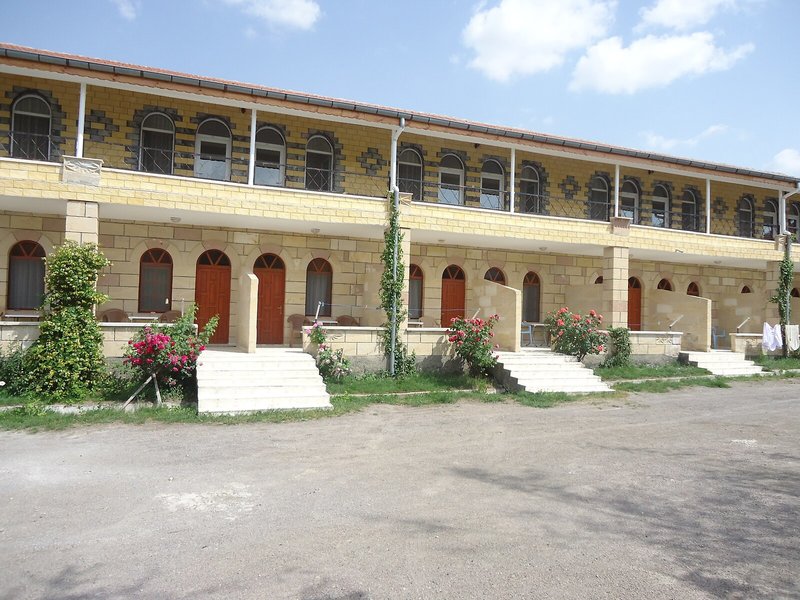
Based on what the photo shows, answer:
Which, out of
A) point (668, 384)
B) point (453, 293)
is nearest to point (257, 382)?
point (453, 293)

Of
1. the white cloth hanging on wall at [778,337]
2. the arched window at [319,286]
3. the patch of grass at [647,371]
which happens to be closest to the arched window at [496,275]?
the patch of grass at [647,371]

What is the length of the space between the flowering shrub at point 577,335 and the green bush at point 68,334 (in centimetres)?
1089

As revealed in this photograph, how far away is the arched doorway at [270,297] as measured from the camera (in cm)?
1513

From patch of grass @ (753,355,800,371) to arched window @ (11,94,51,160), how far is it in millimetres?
20601

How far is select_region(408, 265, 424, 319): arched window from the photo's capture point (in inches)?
665

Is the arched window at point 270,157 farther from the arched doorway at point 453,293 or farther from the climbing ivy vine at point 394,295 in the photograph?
the arched doorway at point 453,293

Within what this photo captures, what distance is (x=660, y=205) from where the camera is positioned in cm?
1973

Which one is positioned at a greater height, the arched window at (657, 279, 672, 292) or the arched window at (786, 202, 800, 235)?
the arched window at (786, 202, 800, 235)

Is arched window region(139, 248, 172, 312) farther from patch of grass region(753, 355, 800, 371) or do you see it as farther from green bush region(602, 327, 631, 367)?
patch of grass region(753, 355, 800, 371)

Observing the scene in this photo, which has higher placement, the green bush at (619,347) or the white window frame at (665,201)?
the white window frame at (665,201)

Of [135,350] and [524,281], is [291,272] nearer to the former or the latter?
[135,350]

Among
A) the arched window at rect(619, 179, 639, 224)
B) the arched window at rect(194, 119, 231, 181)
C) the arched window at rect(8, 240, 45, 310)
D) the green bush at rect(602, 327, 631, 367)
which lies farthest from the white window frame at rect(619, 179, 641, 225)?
the arched window at rect(8, 240, 45, 310)

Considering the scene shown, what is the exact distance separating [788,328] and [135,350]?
65.1 feet

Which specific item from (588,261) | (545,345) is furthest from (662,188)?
(545,345)
